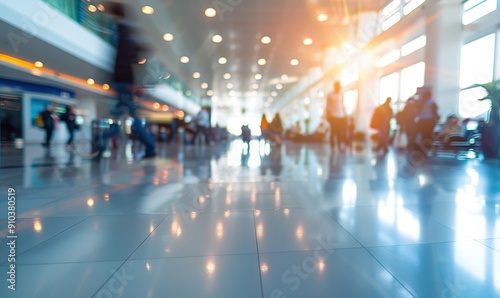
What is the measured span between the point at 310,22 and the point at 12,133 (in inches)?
720

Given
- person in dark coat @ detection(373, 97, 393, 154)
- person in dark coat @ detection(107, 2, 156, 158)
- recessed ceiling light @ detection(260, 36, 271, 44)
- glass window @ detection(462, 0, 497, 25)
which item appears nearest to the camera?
person in dark coat @ detection(107, 2, 156, 158)

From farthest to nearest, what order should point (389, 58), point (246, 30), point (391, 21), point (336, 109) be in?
point (389, 58) → point (246, 30) → point (391, 21) → point (336, 109)

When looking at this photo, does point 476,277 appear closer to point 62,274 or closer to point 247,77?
point 62,274

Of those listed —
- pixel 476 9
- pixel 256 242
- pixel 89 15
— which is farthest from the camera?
pixel 89 15

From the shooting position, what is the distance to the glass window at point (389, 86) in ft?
43.1

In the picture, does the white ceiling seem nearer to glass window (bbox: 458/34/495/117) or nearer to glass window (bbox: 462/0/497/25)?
glass window (bbox: 462/0/497/25)

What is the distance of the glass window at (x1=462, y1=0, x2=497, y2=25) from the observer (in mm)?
7228

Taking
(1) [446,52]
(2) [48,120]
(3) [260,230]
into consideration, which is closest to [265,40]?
(1) [446,52]

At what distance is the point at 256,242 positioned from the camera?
1396 millimetres

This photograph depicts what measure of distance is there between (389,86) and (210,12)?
1073 centimetres

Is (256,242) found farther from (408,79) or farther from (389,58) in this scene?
(389,58)

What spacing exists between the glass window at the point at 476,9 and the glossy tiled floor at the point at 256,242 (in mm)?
7797

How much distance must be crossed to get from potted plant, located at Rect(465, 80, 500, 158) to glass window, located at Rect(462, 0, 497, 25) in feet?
15.6

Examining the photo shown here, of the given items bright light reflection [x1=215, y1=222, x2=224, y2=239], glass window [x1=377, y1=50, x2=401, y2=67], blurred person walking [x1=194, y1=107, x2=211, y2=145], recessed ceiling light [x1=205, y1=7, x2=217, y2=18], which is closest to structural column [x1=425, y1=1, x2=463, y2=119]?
glass window [x1=377, y1=50, x2=401, y2=67]
